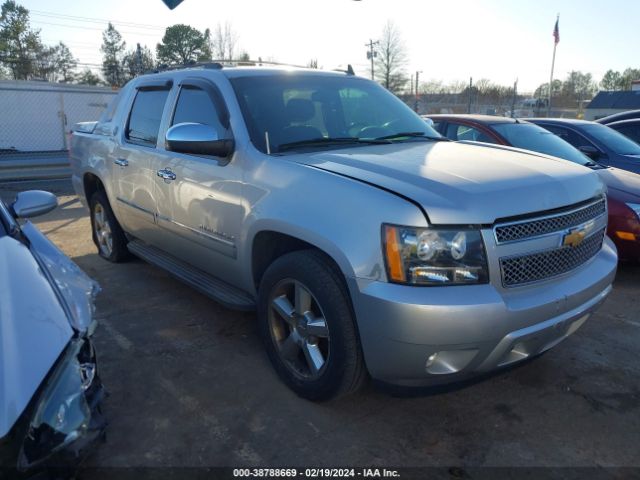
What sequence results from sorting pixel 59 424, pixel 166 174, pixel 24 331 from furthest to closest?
1. pixel 166 174
2. pixel 24 331
3. pixel 59 424

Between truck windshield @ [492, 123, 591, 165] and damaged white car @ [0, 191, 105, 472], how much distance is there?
5352mm

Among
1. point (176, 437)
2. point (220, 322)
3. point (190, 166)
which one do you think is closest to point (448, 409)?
point (176, 437)

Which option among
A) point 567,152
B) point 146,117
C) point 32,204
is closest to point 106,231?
point 146,117

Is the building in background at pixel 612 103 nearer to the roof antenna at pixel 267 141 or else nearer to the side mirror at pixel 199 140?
the roof antenna at pixel 267 141

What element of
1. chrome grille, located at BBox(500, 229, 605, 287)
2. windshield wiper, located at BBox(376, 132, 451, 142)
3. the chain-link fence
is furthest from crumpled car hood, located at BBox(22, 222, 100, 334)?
the chain-link fence

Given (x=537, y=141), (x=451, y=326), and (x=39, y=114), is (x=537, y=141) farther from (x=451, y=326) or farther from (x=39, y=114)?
(x=39, y=114)

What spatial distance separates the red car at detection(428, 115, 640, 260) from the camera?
5091 millimetres

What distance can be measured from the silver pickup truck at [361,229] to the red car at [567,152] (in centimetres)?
216

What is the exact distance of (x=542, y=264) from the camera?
2.61m

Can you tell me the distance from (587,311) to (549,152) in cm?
385

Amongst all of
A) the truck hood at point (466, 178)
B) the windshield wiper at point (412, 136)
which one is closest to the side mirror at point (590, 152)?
the windshield wiper at point (412, 136)

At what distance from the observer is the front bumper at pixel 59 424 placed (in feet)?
5.44

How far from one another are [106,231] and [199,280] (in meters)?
2.39

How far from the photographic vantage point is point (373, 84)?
14.5ft
